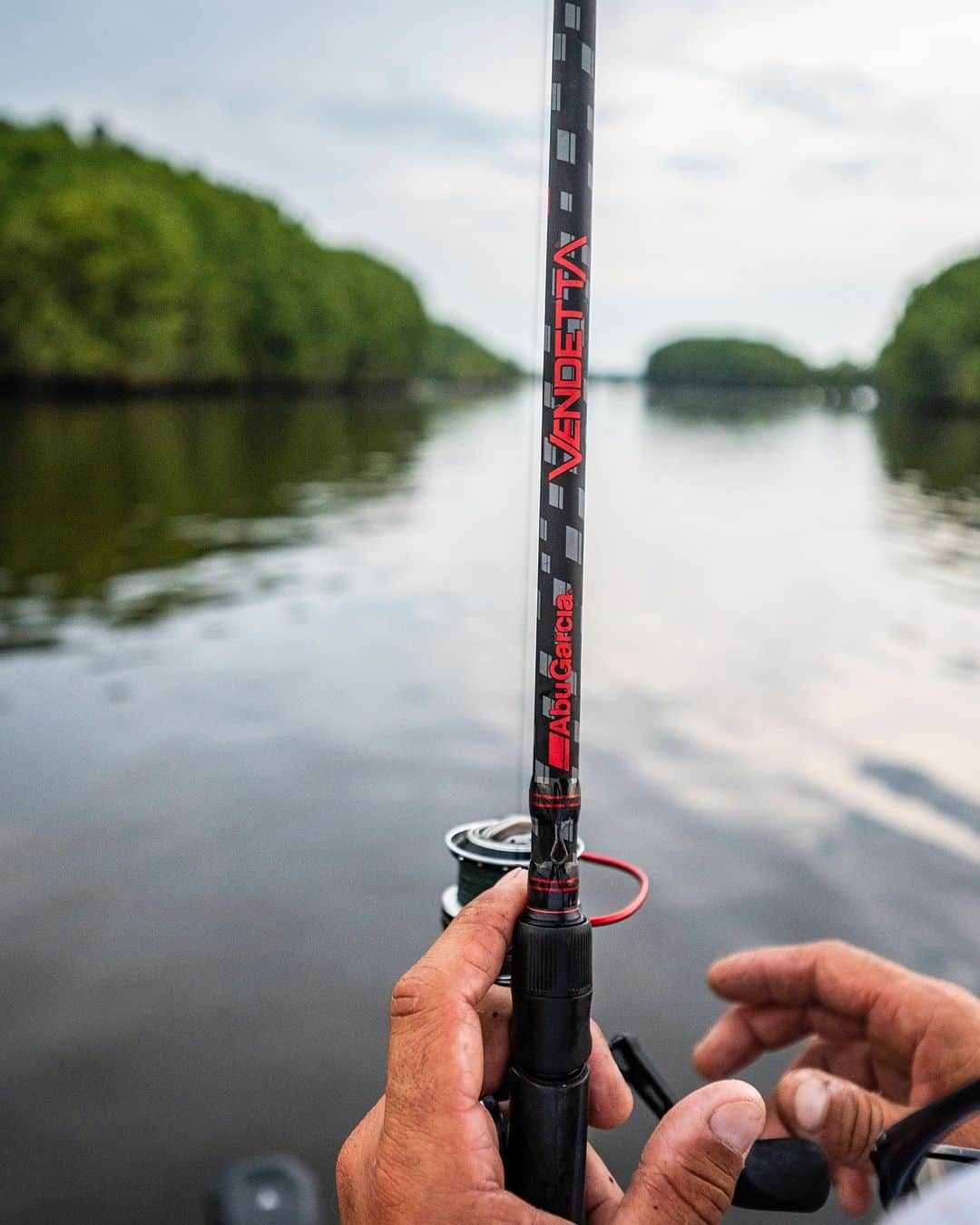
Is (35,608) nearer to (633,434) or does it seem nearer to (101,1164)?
(101,1164)

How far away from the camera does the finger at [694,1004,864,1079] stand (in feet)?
8.87

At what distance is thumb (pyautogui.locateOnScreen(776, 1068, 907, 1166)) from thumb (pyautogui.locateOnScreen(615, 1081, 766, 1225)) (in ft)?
2.16

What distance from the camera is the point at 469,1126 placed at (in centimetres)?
161

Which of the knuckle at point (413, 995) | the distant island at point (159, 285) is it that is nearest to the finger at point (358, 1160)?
the knuckle at point (413, 995)

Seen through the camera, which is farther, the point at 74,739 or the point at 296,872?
the point at 74,739

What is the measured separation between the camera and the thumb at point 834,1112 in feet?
7.61

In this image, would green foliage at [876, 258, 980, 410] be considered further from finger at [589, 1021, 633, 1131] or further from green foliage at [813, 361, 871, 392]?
finger at [589, 1021, 633, 1131]

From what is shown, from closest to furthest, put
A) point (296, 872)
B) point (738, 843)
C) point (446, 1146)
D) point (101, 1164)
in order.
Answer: point (446, 1146) → point (101, 1164) → point (296, 872) → point (738, 843)

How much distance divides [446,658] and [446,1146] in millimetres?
9452

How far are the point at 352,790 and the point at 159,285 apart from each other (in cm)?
6943

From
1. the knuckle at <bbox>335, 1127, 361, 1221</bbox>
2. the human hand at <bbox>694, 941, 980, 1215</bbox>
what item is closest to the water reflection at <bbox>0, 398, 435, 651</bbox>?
the human hand at <bbox>694, 941, 980, 1215</bbox>

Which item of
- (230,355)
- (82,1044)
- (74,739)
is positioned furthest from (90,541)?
(230,355)

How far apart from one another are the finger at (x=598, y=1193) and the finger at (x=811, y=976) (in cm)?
89

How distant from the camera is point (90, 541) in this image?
56.9 ft
